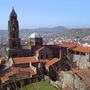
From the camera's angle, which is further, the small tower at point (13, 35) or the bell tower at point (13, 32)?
the bell tower at point (13, 32)

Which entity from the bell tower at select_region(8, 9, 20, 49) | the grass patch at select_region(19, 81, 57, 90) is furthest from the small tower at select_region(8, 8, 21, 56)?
the grass patch at select_region(19, 81, 57, 90)

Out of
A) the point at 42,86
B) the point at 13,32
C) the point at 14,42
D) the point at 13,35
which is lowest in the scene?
the point at 42,86

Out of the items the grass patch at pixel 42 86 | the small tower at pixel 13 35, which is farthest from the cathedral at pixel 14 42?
the grass patch at pixel 42 86

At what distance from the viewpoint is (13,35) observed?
54.3 meters

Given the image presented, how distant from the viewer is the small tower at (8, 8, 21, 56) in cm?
5378

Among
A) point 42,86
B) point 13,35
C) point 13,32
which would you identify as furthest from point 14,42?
point 42,86

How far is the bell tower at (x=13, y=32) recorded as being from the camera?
177ft

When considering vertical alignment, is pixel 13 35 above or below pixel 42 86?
above

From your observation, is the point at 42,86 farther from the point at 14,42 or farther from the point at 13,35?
the point at 13,35

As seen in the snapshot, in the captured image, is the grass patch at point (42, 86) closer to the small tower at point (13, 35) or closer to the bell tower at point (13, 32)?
the small tower at point (13, 35)

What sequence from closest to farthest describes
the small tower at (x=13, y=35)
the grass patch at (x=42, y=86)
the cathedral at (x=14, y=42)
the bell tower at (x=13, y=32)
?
1. the grass patch at (x=42, y=86)
2. the cathedral at (x=14, y=42)
3. the small tower at (x=13, y=35)
4. the bell tower at (x=13, y=32)

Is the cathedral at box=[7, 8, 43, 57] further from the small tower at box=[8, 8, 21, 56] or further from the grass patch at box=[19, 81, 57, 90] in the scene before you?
the grass patch at box=[19, 81, 57, 90]

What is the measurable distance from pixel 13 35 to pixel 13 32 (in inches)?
21.6

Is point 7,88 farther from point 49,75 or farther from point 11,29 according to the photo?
point 11,29
